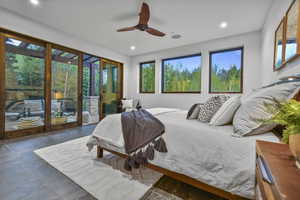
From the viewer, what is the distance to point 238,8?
99.6 inches

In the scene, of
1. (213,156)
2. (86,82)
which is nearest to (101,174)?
(213,156)

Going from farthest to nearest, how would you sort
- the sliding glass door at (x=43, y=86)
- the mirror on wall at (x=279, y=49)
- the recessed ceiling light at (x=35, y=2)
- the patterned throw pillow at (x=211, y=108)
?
the sliding glass door at (x=43, y=86) → the recessed ceiling light at (x=35, y=2) → the mirror on wall at (x=279, y=49) → the patterned throw pillow at (x=211, y=108)

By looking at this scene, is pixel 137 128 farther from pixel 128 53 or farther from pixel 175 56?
pixel 128 53

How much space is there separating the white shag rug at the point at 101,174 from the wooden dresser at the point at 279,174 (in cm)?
113

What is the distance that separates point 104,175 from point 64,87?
3.06m

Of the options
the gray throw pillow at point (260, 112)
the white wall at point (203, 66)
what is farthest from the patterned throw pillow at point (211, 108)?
the white wall at point (203, 66)

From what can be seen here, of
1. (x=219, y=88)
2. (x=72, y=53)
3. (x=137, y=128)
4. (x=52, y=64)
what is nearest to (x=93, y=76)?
(x=72, y=53)

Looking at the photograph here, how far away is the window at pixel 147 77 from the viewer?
17.3ft

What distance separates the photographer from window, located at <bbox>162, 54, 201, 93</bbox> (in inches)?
173

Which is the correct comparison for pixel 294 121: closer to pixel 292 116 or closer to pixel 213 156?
pixel 292 116

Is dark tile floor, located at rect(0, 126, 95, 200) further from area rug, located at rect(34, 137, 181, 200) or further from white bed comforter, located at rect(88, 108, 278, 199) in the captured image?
white bed comforter, located at rect(88, 108, 278, 199)

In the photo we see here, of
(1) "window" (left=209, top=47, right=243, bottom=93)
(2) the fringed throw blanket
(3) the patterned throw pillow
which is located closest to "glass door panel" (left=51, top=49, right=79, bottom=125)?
(2) the fringed throw blanket

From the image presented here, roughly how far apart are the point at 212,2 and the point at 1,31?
162 inches

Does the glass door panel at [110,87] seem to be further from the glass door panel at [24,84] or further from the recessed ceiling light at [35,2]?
the recessed ceiling light at [35,2]
